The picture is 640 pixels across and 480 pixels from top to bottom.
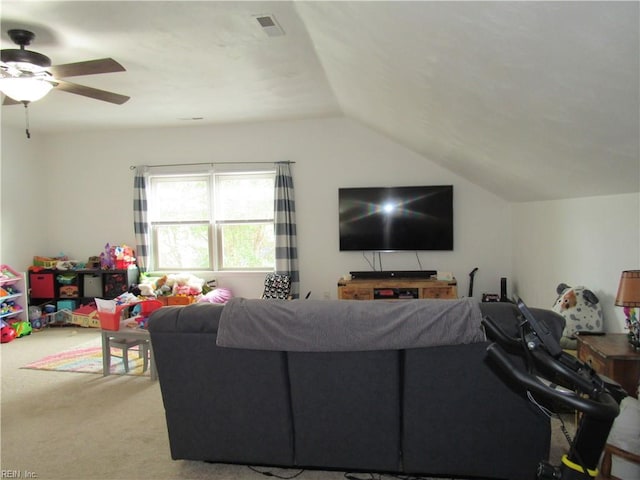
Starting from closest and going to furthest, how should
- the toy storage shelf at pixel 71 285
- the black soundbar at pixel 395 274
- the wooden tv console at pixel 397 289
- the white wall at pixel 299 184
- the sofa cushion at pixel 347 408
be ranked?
the sofa cushion at pixel 347 408 < the wooden tv console at pixel 397 289 < the black soundbar at pixel 395 274 < the white wall at pixel 299 184 < the toy storage shelf at pixel 71 285

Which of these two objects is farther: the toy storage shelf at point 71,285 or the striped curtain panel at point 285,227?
the toy storage shelf at point 71,285

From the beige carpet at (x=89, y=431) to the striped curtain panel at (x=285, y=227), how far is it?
2.37m

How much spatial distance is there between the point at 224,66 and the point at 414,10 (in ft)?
7.39

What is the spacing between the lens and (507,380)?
3.75ft

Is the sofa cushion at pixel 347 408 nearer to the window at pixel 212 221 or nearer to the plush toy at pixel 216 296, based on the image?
the plush toy at pixel 216 296

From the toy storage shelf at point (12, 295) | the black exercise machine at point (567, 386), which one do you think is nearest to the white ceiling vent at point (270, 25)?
the black exercise machine at point (567, 386)

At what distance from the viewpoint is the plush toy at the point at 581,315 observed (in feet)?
8.87

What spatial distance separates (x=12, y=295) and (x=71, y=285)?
2.38ft

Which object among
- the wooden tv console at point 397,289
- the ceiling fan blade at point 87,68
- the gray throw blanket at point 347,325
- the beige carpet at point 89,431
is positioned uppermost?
the ceiling fan blade at point 87,68

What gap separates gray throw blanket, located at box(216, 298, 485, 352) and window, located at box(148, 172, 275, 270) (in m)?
3.87

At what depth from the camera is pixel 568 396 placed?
0.94 meters

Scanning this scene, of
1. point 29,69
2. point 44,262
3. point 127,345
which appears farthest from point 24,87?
point 44,262

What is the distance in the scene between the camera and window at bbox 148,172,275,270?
579 centimetres

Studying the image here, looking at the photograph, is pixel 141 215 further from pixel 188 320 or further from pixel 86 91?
pixel 188 320
